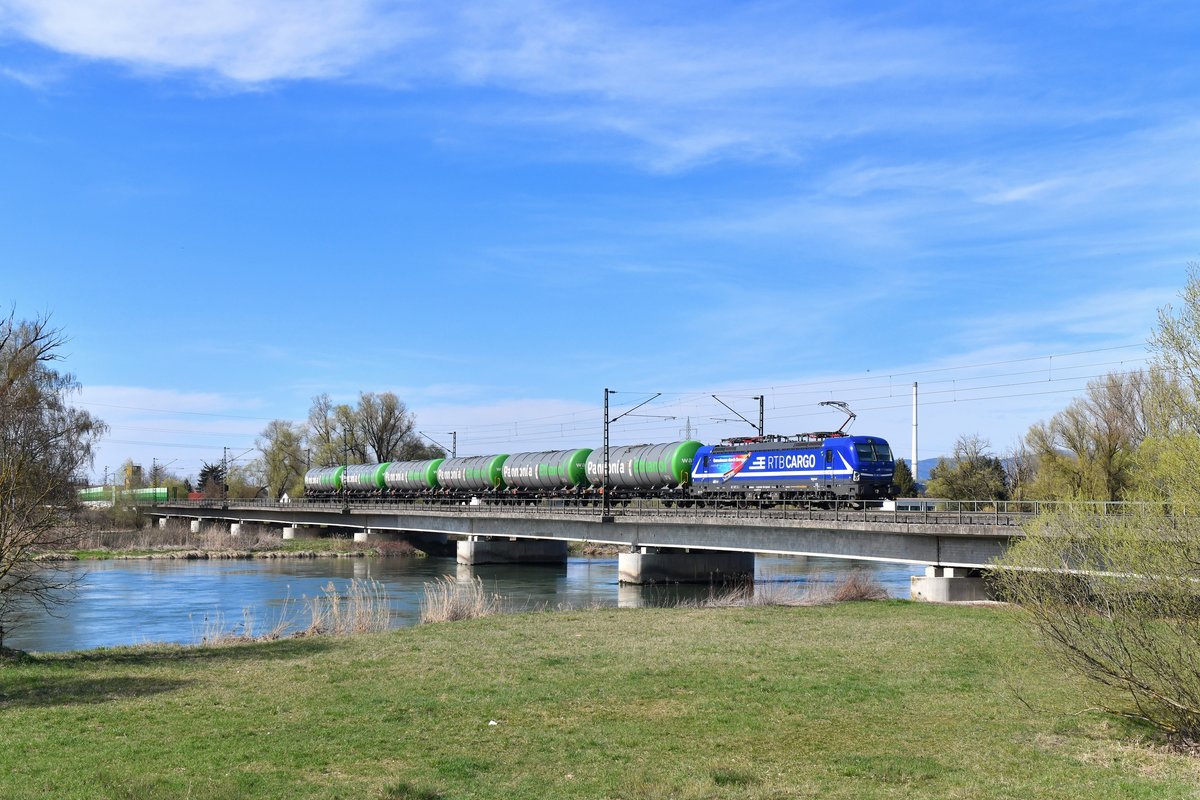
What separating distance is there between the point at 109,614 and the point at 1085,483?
53.9m

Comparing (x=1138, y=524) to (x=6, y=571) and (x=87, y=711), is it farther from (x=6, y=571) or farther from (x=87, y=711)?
(x=6, y=571)

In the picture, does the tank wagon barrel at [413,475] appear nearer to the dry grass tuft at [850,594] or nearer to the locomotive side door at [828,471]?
the locomotive side door at [828,471]

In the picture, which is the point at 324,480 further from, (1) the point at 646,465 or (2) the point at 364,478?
(1) the point at 646,465

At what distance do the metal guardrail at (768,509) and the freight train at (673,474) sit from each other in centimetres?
70

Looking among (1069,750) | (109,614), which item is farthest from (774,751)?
(109,614)

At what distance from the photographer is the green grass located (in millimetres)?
11641

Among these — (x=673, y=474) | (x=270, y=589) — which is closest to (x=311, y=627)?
(x=270, y=589)

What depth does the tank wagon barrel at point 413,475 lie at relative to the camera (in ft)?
289

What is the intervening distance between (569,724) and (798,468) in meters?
38.7

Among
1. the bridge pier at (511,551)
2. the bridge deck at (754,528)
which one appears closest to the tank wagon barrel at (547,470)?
the bridge pier at (511,551)

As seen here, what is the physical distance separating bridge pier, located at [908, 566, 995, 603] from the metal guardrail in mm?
2069

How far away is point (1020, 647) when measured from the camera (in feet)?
74.7

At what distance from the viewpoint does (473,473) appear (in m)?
82.8

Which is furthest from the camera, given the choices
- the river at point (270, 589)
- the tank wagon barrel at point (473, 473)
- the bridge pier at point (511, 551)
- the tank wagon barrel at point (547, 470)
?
the tank wagon barrel at point (473, 473)
